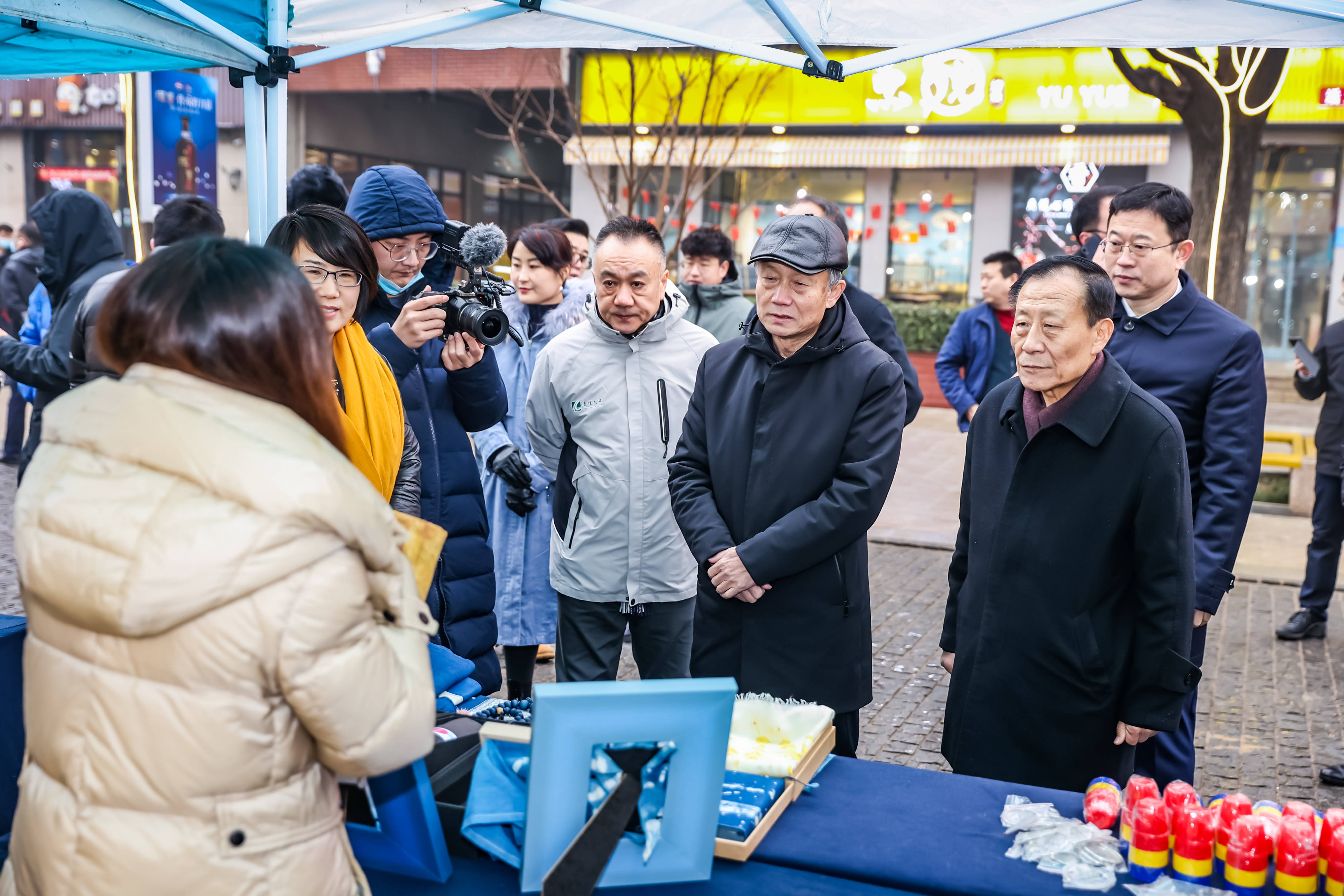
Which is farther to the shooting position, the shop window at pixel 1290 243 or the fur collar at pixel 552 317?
the shop window at pixel 1290 243

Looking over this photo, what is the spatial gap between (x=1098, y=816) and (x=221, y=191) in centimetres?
1985

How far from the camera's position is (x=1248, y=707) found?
498cm

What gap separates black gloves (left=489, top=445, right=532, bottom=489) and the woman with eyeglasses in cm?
152

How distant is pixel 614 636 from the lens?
3.78 m

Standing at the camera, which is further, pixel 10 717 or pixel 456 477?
pixel 456 477

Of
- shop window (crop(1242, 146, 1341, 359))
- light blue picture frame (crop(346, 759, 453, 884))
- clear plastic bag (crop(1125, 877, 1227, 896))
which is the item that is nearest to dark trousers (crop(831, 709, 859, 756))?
clear plastic bag (crop(1125, 877, 1227, 896))

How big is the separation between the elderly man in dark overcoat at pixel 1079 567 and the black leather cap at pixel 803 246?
0.56 metres

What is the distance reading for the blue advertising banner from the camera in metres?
7.05

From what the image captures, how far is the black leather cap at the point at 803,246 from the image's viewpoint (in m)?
3.03

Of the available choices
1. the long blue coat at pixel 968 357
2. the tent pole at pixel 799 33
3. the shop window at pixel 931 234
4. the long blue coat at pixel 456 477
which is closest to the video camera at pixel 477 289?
the long blue coat at pixel 456 477

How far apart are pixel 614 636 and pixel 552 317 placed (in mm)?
1824

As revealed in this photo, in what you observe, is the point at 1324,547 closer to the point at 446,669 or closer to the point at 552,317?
the point at 552,317

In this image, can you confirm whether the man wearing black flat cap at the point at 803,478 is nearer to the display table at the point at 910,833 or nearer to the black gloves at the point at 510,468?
the display table at the point at 910,833

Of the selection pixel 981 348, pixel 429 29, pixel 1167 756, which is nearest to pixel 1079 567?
pixel 1167 756
